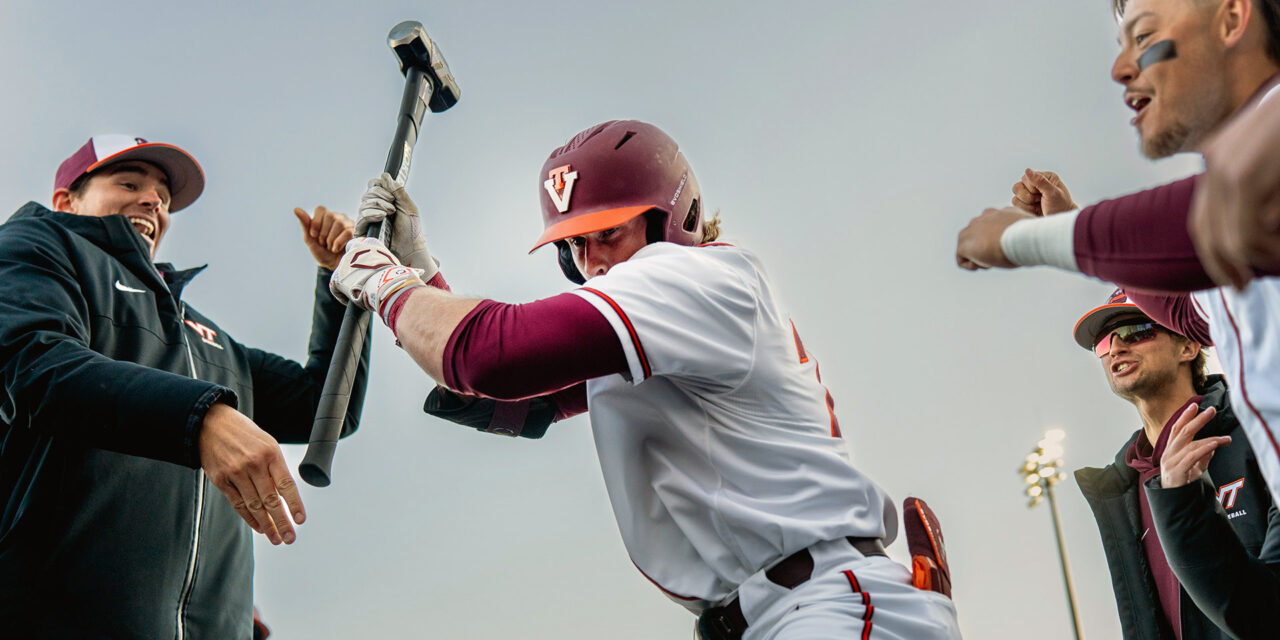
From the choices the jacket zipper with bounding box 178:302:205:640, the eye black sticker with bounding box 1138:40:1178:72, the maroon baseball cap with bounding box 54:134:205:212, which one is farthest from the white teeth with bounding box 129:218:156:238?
the eye black sticker with bounding box 1138:40:1178:72

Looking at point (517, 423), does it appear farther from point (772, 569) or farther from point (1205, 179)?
point (1205, 179)

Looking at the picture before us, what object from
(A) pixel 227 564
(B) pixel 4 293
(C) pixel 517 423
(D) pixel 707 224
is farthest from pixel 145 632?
(D) pixel 707 224

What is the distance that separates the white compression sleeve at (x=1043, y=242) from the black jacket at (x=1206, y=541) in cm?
199

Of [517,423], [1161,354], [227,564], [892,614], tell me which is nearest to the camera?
[892,614]

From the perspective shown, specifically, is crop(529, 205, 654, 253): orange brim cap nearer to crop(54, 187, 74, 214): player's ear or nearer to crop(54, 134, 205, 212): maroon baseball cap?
crop(54, 134, 205, 212): maroon baseball cap

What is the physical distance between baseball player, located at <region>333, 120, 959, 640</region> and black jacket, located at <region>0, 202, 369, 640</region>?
0.75 m

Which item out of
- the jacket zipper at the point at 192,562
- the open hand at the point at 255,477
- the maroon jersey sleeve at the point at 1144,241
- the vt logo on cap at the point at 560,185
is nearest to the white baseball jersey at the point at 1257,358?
the maroon jersey sleeve at the point at 1144,241

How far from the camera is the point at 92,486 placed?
9.23 ft

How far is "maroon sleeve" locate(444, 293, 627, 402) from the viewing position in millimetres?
2561

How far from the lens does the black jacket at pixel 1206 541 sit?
332 centimetres

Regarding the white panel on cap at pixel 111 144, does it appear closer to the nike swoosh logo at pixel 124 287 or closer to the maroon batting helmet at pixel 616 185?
the nike swoosh logo at pixel 124 287

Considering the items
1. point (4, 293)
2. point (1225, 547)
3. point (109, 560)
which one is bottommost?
point (1225, 547)

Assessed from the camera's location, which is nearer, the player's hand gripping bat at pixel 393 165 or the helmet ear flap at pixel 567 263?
the player's hand gripping bat at pixel 393 165

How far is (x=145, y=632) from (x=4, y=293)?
3.77 ft
